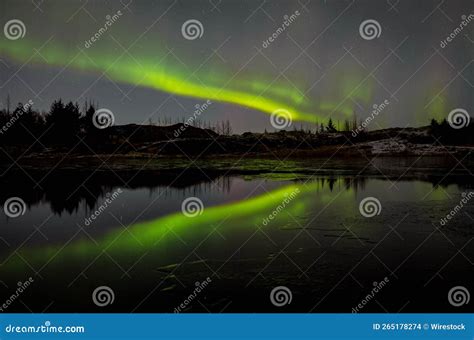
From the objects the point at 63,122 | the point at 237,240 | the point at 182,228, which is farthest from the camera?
the point at 63,122

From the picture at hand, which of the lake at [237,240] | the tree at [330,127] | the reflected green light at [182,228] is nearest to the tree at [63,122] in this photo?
the lake at [237,240]

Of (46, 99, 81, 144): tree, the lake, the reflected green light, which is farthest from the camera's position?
(46, 99, 81, 144): tree

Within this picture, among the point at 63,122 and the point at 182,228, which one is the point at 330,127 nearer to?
the point at 182,228

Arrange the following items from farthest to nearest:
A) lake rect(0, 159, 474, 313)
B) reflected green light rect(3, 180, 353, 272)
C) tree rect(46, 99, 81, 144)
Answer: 1. tree rect(46, 99, 81, 144)
2. reflected green light rect(3, 180, 353, 272)
3. lake rect(0, 159, 474, 313)

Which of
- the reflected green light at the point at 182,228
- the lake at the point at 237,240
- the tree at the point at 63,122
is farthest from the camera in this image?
the tree at the point at 63,122

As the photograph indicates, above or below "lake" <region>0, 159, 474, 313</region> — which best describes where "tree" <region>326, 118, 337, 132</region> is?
above

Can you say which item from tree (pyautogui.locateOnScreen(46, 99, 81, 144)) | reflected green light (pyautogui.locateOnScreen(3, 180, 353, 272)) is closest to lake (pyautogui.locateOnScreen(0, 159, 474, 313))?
reflected green light (pyautogui.locateOnScreen(3, 180, 353, 272))

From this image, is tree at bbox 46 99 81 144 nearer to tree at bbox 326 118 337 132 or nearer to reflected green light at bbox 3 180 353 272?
reflected green light at bbox 3 180 353 272

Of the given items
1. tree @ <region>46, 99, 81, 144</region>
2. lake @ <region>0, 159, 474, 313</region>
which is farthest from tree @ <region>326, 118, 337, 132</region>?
tree @ <region>46, 99, 81, 144</region>

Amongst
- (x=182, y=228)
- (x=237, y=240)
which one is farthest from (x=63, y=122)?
(x=237, y=240)

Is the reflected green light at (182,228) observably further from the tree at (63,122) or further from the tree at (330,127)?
the tree at (63,122)

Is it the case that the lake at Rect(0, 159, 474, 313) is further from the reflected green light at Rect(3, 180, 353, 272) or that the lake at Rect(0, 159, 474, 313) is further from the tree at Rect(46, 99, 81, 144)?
the tree at Rect(46, 99, 81, 144)

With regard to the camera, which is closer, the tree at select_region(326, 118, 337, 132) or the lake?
the lake

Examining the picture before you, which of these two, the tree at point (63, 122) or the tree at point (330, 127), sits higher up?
the tree at point (330, 127)
